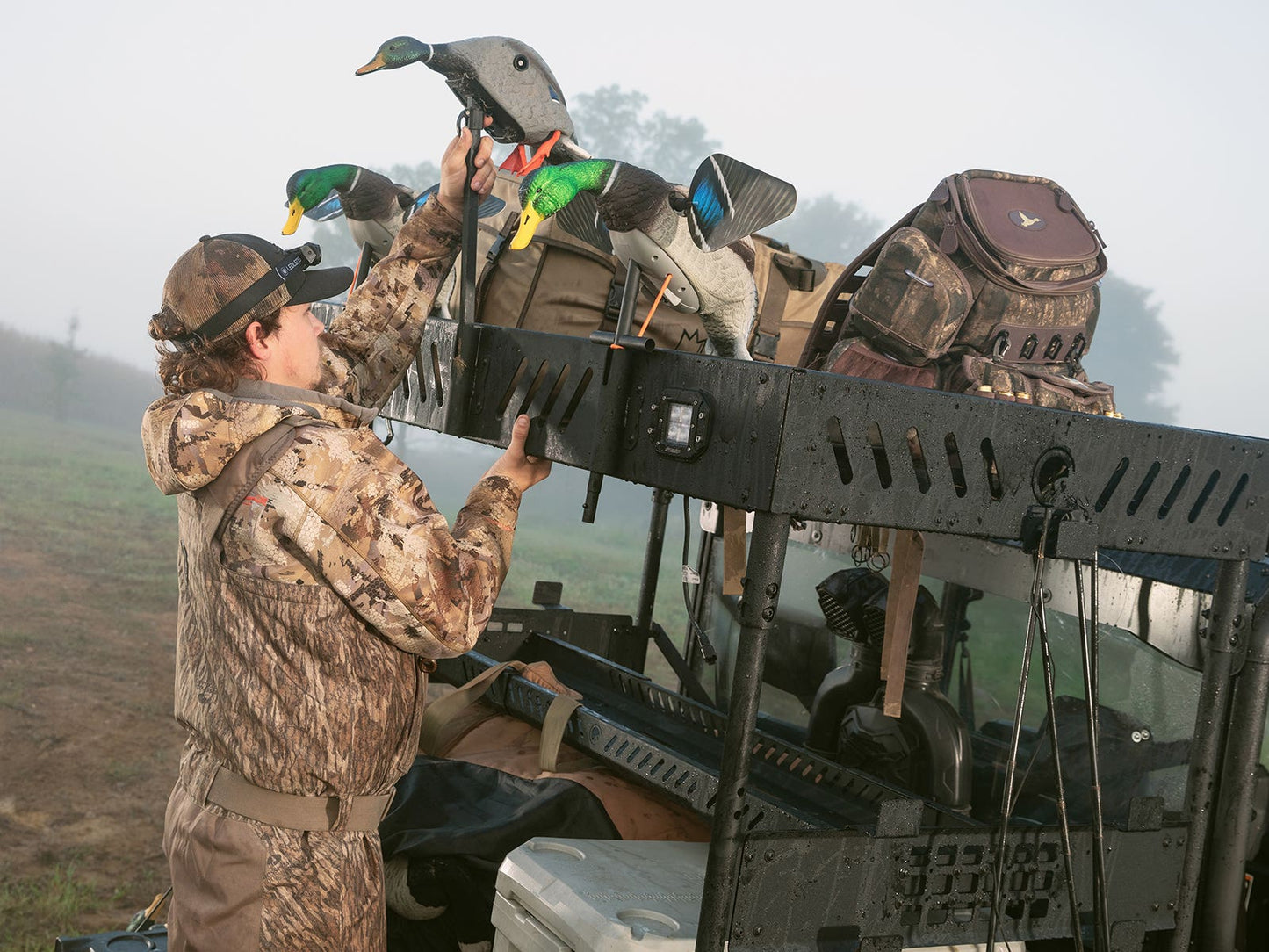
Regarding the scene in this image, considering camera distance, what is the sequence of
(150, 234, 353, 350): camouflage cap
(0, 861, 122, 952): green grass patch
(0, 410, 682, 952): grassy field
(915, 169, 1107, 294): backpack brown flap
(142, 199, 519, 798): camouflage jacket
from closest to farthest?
1. (142, 199, 519, 798): camouflage jacket
2. (150, 234, 353, 350): camouflage cap
3. (915, 169, 1107, 294): backpack brown flap
4. (0, 861, 122, 952): green grass patch
5. (0, 410, 682, 952): grassy field

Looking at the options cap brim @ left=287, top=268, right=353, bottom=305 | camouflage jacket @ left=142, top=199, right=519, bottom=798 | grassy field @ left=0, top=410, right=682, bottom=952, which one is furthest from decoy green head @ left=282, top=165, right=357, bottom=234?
grassy field @ left=0, top=410, right=682, bottom=952

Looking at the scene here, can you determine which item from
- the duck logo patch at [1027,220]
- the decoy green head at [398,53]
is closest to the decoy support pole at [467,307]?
the decoy green head at [398,53]

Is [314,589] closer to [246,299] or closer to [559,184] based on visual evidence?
[246,299]

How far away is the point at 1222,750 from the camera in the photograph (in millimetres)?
2426

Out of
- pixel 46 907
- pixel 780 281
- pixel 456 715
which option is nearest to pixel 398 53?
pixel 780 281

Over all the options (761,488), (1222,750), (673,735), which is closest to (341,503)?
(761,488)

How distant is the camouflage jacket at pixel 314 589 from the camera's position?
2078 mm

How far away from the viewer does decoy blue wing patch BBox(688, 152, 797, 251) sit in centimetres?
195

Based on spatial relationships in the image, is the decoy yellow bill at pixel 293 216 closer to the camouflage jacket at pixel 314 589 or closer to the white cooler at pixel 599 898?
the camouflage jacket at pixel 314 589

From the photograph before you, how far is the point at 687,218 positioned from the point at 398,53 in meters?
0.64

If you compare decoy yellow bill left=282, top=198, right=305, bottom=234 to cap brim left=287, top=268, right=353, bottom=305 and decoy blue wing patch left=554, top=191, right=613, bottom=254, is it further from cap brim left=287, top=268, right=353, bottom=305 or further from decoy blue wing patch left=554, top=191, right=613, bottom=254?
decoy blue wing patch left=554, top=191, right=613, bottom=254

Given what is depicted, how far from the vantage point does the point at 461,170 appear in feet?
8.02

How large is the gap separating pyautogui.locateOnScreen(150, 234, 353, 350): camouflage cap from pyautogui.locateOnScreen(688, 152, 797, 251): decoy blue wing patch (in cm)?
80

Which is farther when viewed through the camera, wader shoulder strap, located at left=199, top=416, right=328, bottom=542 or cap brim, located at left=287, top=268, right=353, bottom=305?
cap brim, located at left=287, top=268, right=353, bottom=305
